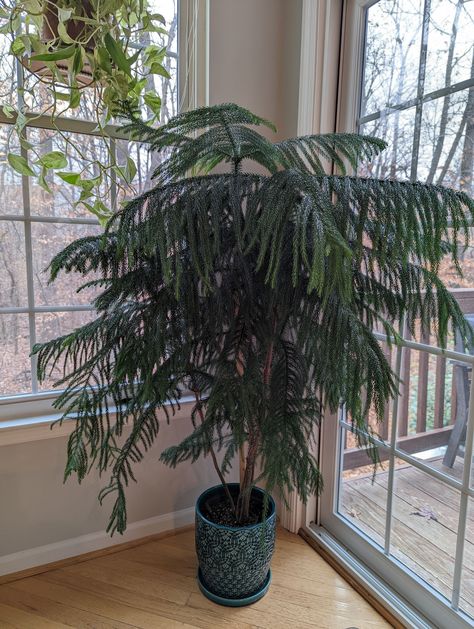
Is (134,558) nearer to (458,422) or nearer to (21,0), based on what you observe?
(458,422)

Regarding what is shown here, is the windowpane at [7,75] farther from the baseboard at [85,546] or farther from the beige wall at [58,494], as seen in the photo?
the baseboard at [85,546]

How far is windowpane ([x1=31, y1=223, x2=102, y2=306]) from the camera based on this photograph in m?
1.39

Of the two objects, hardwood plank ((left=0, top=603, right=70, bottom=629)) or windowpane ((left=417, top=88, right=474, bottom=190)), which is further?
hardwood plank ((left=0, top=603, right=70, bottom=629))

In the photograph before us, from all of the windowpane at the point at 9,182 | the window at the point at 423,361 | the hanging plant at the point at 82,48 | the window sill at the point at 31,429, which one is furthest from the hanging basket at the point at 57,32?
the window sill at the point at 31,429

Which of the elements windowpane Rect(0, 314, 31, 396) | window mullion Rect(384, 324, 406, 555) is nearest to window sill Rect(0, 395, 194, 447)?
windowpane Rect(0, 314, 31, 396)

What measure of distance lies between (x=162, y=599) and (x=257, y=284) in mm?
1137

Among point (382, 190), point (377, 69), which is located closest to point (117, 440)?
point (382, 190)

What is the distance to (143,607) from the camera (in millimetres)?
1295

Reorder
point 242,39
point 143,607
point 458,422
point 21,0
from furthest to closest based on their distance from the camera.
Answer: point 242,39 < point 143,607 < point 458,422 < point 21,0

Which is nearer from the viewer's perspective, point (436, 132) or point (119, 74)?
point (119, 74)

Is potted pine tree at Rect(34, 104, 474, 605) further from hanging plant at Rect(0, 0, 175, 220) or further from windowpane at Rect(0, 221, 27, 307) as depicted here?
windowpane at Rect(0, 221, 27, 307)

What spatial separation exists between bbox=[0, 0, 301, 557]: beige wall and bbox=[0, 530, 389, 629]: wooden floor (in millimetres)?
145

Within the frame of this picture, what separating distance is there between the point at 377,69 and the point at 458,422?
3.84ft

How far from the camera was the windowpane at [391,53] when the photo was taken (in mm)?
1225
